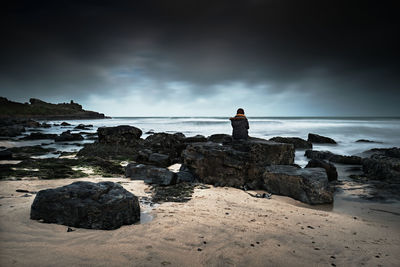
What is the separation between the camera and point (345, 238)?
3.49 m

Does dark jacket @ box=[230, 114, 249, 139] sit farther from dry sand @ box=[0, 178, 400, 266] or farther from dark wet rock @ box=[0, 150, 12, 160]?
dark wet rock @ box=[0, 150, 12, 160]

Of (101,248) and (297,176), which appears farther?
(297,176)

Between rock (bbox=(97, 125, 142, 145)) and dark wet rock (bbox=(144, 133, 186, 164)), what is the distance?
3.78ft

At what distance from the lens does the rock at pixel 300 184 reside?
219 inches

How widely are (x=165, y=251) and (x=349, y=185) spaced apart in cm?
717

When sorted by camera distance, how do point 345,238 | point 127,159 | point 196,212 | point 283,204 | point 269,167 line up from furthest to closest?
point 127,159 < point 269,167 < point 283,204 < point 196,212 < point 345,238

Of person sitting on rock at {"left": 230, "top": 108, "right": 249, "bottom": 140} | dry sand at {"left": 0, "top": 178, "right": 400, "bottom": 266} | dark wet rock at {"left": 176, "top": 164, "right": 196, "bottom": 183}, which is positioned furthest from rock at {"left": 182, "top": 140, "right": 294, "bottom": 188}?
dry sand at {"left": 0, "top": 178, "right": 400, "bottom": 266}

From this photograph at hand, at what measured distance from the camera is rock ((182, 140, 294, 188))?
6.79 metres

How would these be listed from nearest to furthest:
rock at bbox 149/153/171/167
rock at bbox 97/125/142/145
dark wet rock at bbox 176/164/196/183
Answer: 1. dark wet rock at bbox 176/164/196/183
2. rock at bbox 149/153/171/167
3. rock at bbox 97/125/142/145

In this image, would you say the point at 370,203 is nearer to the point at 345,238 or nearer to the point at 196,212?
the point at 345,238

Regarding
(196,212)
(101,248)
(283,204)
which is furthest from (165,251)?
(283,204)

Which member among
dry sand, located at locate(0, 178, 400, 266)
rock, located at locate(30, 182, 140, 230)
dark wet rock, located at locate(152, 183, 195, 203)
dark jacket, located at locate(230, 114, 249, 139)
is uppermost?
dark jacket, located at locate(230, 114, 249, 139)

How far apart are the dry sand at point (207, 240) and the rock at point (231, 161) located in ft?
7.03

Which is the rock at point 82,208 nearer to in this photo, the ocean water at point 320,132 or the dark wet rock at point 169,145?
the dark wet rock at point 169,145
